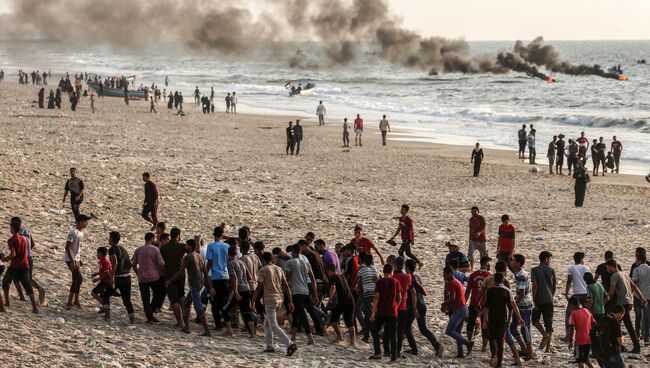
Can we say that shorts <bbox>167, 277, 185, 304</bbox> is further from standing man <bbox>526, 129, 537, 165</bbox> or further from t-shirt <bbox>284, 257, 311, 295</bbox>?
standing man <bbox>526, 129, 537, 165</bbox>

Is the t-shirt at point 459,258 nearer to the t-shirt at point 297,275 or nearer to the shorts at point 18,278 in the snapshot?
the t-shirt at point 297,275

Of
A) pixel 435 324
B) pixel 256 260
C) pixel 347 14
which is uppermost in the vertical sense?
pixel 347 14

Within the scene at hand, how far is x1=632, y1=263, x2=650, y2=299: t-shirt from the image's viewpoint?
12062 millimetres

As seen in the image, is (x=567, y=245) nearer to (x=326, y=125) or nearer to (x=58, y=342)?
(x=58, y=342)

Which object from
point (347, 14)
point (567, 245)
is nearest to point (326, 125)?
point (347, 14)

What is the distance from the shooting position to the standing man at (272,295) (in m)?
10.7

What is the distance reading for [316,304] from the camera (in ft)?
38.2

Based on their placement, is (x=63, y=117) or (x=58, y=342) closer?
(x=58, y=342)

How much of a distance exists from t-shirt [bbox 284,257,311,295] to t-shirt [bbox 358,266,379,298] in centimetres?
72

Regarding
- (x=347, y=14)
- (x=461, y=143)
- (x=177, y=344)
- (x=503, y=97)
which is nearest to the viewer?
(x=177, y=344)

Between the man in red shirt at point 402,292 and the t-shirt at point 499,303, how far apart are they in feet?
3.17

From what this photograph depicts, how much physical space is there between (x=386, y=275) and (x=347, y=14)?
1775 inches

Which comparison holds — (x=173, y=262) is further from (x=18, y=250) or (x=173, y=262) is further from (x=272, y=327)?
(x=18, y=250)

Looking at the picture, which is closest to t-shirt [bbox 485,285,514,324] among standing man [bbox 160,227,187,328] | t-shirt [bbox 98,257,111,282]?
standing man [bbox 160,227,187,328]
